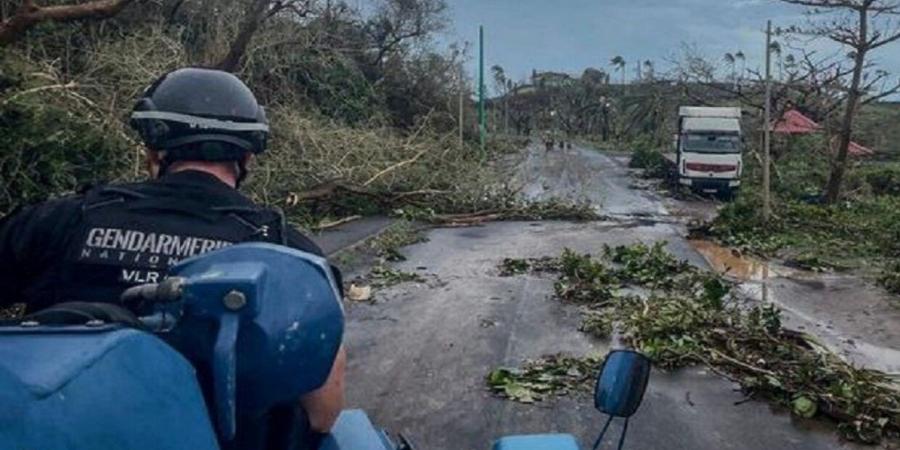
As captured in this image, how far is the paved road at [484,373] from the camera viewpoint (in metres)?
6.71

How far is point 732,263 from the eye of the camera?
16.2 metres

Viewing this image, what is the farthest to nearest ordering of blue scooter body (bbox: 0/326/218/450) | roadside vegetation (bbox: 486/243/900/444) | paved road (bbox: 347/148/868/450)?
roadside vegetation (bbox: 486/243/900/444)
paved road (bbox: 347/148/868/450)
blue scooter body (bbox: 0/326/218/450)

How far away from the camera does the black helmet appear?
2.14 meters

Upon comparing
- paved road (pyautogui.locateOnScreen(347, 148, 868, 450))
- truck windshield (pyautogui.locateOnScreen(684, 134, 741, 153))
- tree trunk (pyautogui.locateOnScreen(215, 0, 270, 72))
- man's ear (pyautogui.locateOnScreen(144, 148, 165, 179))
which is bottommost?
paved road (pyautogui.locateOnScreen(347, 148, 868, 450))

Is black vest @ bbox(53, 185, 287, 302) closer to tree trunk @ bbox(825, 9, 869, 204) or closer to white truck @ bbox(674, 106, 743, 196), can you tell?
tree trunk @ bbox(825, 9, 869, 204)

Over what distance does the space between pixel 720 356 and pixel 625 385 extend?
22.1 ft

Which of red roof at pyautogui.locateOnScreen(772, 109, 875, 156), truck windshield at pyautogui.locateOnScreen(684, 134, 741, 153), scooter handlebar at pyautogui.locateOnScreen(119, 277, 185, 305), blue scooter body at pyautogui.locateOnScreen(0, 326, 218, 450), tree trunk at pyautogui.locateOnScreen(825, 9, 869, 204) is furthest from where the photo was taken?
red roof at pyautogui.locateOnScreen(772, 109, 875, 156)

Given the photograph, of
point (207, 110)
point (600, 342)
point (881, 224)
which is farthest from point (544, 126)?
point (207, 110)

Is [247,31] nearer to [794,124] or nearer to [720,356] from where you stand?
[720,356]

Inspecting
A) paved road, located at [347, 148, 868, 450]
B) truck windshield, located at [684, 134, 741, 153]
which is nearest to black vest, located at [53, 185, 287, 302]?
paved road, located at [347, 148, 868, 450]

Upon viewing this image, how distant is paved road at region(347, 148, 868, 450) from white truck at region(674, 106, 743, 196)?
43.2ft

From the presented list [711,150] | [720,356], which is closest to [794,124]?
[711,150]

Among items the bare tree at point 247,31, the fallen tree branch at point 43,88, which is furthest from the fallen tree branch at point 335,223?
the fallen tree branch at point 43,88

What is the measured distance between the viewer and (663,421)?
7008 mm
